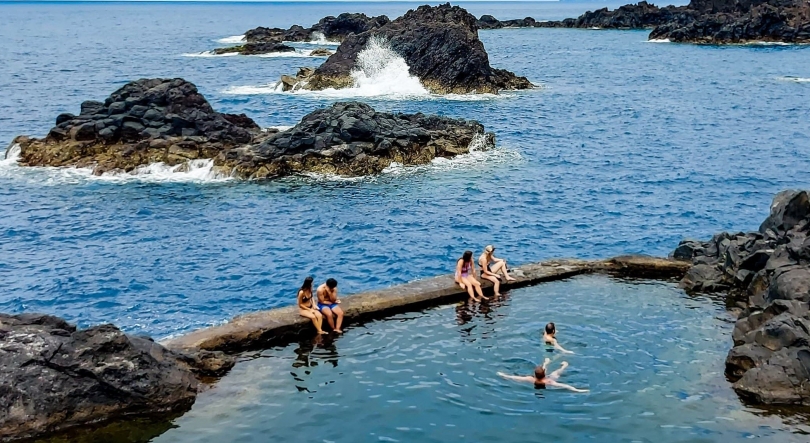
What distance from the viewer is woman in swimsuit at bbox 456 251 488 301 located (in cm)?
2579

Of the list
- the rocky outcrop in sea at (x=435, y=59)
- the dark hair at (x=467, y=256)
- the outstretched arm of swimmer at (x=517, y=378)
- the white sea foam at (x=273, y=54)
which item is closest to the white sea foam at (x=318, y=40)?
the white sea foam at (x=273, y=54)

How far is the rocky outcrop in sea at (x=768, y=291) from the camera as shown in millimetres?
19000

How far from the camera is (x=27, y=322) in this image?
1900 cm

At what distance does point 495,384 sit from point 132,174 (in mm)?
32848

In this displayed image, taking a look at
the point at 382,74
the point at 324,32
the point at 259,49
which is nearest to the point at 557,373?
the point at 382,74

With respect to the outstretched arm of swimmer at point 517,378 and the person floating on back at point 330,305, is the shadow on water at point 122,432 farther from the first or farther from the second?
the outstretched arm of swimmer at point 517,378

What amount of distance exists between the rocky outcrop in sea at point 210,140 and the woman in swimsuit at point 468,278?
21.1m

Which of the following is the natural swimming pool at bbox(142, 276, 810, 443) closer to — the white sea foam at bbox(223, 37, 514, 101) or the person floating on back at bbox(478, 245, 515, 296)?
the person floating on back at bbox(478, 245, 515, 296)

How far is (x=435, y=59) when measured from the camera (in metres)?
84.2

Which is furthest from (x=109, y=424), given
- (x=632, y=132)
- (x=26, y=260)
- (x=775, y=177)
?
(x=632, y=132)

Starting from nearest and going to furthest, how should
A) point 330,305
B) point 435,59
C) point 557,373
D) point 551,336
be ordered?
point 557,373, point 551,336, point 330,305, point 435,59

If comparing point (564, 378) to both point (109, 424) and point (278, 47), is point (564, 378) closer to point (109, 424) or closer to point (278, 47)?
point (109, 424)

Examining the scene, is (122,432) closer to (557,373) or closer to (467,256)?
(557,373)

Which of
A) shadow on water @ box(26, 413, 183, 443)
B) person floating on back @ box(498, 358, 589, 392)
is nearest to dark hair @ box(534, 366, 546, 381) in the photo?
person floating on back @ box(498, 358, 589, 392)
